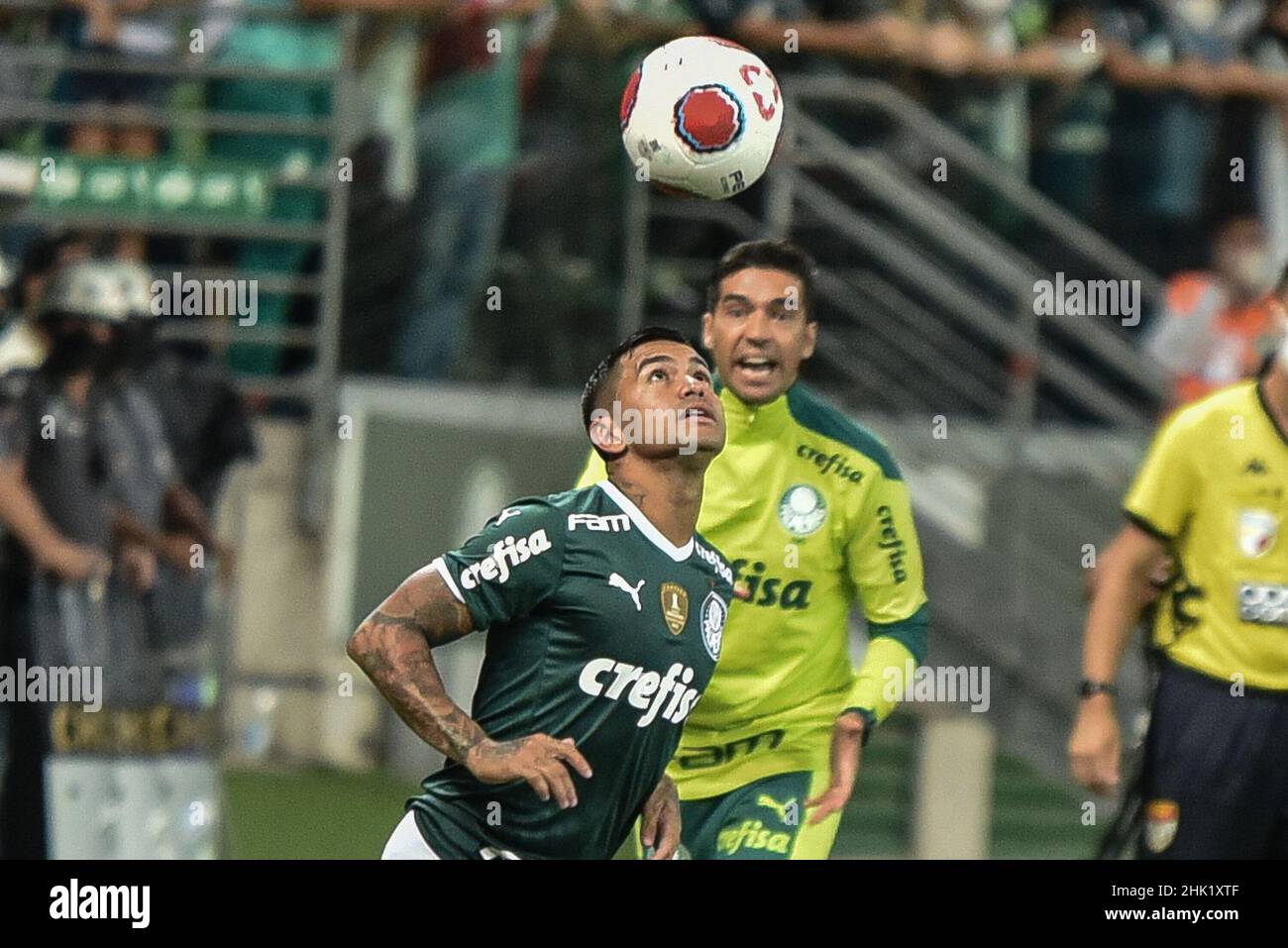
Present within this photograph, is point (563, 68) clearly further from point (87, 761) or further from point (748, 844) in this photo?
point (748, 844)

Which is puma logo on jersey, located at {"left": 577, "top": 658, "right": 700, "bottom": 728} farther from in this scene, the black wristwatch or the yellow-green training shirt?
the black wristwatch

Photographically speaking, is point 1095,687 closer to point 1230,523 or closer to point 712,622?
point 1230,523

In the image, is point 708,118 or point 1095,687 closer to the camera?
point 708,118

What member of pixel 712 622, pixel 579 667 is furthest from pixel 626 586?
pixel 712 622

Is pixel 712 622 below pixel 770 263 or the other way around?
below

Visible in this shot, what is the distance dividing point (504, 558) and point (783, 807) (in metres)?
1.90

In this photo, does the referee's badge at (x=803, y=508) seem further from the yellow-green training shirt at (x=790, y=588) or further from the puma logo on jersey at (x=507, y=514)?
the puma logo on jersey at (x=507, y=514)

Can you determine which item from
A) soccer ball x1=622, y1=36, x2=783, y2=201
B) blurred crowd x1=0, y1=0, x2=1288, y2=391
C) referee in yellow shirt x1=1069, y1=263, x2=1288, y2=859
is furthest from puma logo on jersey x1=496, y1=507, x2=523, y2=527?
blurred crowd x1=0, y1=0, x2=1288, y2=391

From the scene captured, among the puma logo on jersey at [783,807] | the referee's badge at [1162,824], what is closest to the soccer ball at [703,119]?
the puma logo on jersey at [783,807]

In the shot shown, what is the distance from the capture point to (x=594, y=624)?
265 inches

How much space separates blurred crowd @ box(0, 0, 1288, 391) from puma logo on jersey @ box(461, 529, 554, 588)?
21.4 feet

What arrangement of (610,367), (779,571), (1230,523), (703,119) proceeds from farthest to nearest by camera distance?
(1230,523) → (779,571) → (703,119) → (610,367)
